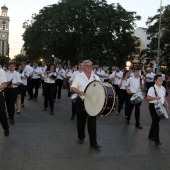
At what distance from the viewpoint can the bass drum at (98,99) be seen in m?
6.26

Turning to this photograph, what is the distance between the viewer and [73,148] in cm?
665

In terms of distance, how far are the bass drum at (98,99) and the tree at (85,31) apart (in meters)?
31.8

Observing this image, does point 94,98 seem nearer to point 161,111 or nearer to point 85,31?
point 161,111

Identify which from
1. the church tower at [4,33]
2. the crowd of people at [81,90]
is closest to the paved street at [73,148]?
the crowd of people at [81,90]

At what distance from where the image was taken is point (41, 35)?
134 ft

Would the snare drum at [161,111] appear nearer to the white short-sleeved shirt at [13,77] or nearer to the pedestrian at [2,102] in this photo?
the pedestrian at [2,102]

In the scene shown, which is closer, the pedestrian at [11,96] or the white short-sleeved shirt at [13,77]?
the pedestrian at [11,96]

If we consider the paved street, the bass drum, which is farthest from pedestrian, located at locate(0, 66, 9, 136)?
the bass drum

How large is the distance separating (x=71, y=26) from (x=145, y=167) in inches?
1381

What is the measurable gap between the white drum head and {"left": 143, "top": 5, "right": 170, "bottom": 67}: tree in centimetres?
3791

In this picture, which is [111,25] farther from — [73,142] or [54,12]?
[73,142]

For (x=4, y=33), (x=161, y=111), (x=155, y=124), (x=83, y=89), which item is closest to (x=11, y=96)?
(x=83, y=89)

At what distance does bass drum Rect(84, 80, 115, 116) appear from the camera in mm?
6262

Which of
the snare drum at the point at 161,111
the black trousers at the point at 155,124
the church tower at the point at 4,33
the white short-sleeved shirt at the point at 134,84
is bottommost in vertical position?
the black trousers at the point at 155,124
